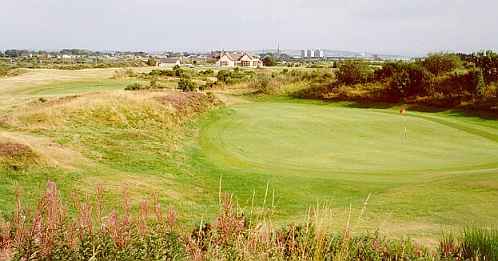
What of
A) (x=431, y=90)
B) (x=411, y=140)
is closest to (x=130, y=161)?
(x=411, y=140)

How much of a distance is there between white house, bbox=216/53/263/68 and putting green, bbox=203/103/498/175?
11099 centimetres

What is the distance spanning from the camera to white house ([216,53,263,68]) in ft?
452

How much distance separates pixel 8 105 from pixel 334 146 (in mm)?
16106

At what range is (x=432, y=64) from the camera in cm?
3984

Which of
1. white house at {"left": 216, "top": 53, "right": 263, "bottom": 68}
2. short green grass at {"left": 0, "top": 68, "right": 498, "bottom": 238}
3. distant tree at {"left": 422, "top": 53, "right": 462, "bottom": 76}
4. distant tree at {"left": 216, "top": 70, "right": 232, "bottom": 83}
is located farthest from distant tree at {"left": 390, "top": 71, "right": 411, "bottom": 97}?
white house at {"left": 216, "top": 53, "right": 263, "bottom": 68}

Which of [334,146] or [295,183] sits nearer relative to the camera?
[295,183]

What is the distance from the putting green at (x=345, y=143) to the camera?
16094 millimetres

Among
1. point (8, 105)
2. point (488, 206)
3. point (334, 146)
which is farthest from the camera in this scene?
point (8, 105)

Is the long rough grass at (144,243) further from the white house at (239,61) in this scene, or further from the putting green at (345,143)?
the white house at (239,61)

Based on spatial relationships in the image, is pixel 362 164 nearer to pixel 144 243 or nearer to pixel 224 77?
pixel 144 243

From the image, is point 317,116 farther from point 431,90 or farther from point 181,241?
point 181,241

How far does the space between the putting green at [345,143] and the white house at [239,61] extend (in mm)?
110990

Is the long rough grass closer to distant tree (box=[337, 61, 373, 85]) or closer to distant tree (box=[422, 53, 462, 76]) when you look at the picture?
distant tree (box=[422, 53, 462, 76])

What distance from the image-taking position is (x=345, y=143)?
19859 mm
